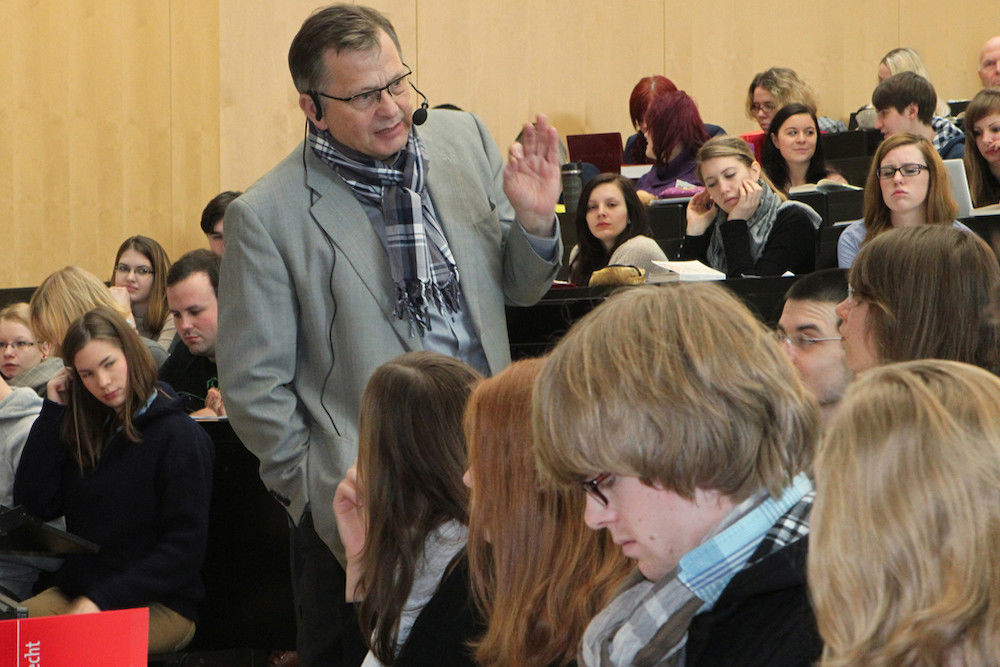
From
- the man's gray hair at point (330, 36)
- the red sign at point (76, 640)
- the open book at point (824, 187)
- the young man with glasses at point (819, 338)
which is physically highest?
the man's gray hair at point (330, 36)

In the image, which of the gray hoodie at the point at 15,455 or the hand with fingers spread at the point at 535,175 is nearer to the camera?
the hand with fingers spread at the point at 535,175

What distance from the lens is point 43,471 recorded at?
372 cm

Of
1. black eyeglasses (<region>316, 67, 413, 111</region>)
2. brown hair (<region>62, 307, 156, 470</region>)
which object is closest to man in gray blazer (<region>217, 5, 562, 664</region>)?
black eyeglasses (<region>316, 67, 413, 111</region>)

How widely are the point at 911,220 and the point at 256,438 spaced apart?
258 centimetres

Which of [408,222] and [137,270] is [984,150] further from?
[137,270]

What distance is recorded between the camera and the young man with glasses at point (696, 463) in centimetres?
129

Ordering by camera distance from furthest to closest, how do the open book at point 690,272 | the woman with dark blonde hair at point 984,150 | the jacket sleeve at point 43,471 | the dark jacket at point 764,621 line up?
the woman with dark blonde hair at point 984,150 < the open book at point 690,272 < the jacket sleeve at point 43,471 < the dark jacket at point 764,621

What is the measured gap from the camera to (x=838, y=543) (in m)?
1.03

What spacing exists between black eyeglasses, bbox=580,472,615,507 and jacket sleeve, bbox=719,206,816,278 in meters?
3.64

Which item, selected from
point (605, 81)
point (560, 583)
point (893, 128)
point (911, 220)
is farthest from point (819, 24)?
point (560, 583)

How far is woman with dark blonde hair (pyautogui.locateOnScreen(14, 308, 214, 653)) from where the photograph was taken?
3.51 metres

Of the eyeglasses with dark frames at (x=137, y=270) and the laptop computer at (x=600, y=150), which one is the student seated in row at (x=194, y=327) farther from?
the laptop computer at (x=600, y=150)

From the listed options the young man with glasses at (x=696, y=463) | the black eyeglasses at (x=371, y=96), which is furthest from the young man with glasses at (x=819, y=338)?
the young man with glasses at (x=696, y=463)

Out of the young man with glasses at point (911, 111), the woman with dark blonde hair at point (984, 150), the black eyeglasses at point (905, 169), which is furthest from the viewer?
the young man with glasses at point (911, 111)
